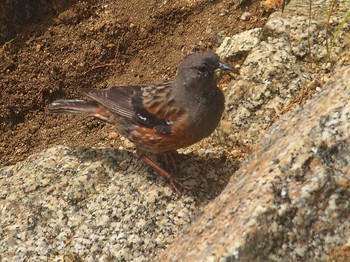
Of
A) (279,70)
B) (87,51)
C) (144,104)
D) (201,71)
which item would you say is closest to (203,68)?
(201,71)

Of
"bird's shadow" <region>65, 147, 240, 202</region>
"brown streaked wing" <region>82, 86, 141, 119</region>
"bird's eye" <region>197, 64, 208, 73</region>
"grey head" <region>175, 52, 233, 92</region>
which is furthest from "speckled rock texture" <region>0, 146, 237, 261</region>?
"bird's eye" <region>197, 64, 208, 73</region>

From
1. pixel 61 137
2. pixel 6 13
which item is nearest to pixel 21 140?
pixel 61 137

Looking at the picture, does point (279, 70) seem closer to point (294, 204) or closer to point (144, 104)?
point (144, 104)

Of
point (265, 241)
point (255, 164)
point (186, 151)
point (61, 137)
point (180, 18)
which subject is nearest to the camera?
point (265, 241)

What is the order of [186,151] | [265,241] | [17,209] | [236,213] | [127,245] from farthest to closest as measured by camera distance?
[186,151]
[17,209]
[127,245]
[236,213]
[265,241]

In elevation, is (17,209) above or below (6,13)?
below

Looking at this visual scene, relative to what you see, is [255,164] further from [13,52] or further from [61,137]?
[13,52]
